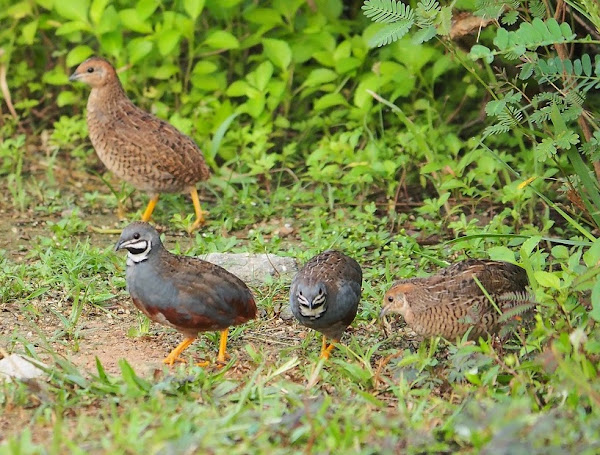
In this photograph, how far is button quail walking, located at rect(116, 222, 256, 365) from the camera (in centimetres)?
552

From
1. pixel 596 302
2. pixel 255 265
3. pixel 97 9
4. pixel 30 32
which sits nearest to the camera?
pixel 596 302

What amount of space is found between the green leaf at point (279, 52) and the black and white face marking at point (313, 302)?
327 centimetres

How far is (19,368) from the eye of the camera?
16.8 ft

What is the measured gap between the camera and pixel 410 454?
4277 mm

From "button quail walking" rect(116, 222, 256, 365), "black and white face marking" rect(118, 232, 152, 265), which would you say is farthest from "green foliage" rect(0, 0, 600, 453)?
"black and white face marking" rect(118, 232, 152, 265)

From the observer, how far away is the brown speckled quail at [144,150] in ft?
25.3

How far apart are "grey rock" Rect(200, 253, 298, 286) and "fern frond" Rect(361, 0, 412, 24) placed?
1755 millimetres

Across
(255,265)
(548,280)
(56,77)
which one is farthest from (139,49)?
(548,280)

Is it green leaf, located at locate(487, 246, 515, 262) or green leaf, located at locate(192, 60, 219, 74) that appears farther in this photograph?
green leaf, located at locate(192, 60, 219, 74)

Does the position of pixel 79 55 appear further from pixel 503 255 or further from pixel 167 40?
pixel 503 255

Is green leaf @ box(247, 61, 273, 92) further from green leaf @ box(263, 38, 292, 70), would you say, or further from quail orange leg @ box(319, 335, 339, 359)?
quail orange leg @ box(319, 335, 339, 359)

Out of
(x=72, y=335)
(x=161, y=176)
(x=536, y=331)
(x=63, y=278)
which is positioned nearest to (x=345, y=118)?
(x=161, y=176)

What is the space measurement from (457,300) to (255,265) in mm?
1611

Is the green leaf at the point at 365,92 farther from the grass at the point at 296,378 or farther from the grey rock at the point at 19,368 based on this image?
the grey rock at the point at 19,368
